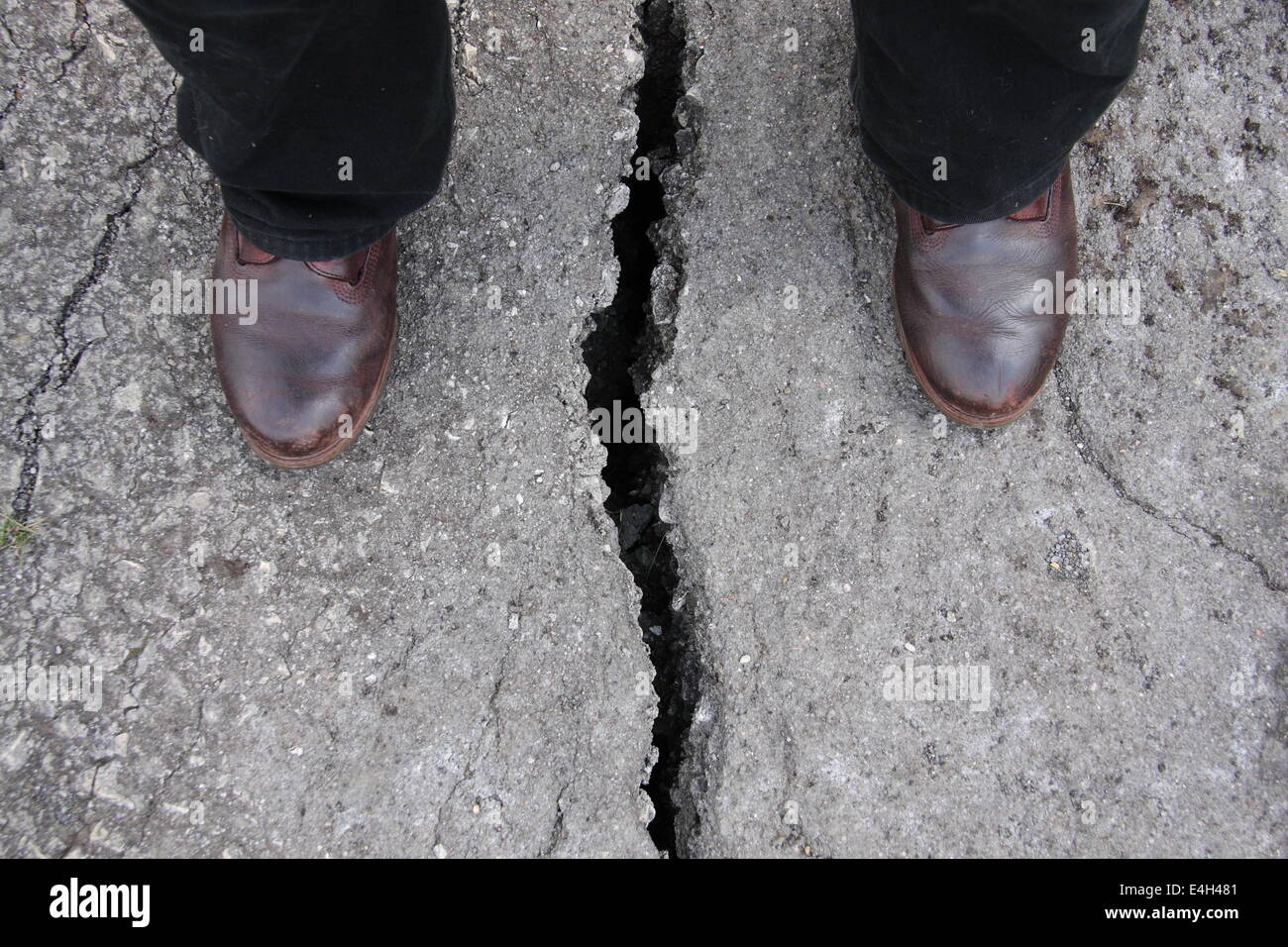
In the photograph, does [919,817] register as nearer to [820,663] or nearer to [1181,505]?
[820,663]

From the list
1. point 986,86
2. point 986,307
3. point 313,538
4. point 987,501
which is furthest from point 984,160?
point 313,538

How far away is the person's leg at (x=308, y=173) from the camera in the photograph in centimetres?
108

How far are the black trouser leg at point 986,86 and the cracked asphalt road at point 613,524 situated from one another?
1.20 ft

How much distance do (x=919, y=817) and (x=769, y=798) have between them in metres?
0.28

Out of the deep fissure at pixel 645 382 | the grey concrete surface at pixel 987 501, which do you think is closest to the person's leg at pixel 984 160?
the grey concrete surface at pixel 987 501

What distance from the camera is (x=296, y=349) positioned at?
5.22 ft

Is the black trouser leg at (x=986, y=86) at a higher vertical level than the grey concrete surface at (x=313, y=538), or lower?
higher

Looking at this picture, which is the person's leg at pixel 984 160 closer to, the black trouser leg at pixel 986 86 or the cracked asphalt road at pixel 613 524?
the black trouser leg at pixel 986 86

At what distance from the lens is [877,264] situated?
1.78 m

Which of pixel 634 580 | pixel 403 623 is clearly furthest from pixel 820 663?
pixel 403 623

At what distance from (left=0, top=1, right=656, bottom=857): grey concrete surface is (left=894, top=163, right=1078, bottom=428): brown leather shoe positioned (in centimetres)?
65

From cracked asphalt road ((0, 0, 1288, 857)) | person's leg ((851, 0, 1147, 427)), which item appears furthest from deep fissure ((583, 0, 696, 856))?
person's leg ((851, 0, 1147, 427))

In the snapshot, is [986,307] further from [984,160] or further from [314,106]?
[314,106]

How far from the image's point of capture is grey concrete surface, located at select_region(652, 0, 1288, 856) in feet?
5.17
